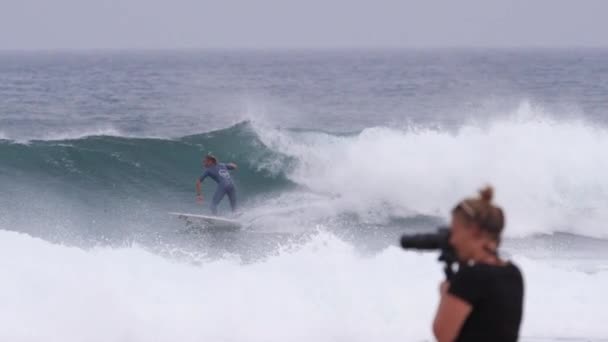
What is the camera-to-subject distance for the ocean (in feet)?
29.2

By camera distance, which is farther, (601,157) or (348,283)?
(601,157)

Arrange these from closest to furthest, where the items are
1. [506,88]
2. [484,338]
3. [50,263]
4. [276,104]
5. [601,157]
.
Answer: [484,338]
[50,263]
[601,157]
[276,104]
[506,88]

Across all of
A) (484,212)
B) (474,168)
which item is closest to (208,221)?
(474,168)

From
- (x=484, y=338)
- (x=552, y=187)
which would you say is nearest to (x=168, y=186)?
(x=552, y=187)

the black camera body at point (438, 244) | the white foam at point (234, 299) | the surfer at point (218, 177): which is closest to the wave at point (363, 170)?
the surfer at point (218, 177)

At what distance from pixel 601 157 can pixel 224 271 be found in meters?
11.7

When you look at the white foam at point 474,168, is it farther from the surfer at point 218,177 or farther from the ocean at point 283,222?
the surfer at point 218,177

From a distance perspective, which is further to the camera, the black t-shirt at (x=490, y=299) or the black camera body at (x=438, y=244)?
the black camera body at (x=438, y=244)

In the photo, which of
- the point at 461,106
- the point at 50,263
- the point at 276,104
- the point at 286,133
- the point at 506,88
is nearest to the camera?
the point at 50,263

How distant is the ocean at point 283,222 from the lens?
29.2ft

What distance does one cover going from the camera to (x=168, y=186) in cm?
1823

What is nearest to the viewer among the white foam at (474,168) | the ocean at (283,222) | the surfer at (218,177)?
the ocean at (283,222)

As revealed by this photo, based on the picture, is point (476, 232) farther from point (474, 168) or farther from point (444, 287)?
point (474, 168)

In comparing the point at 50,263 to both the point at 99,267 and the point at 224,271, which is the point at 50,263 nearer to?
the point at 99,267
